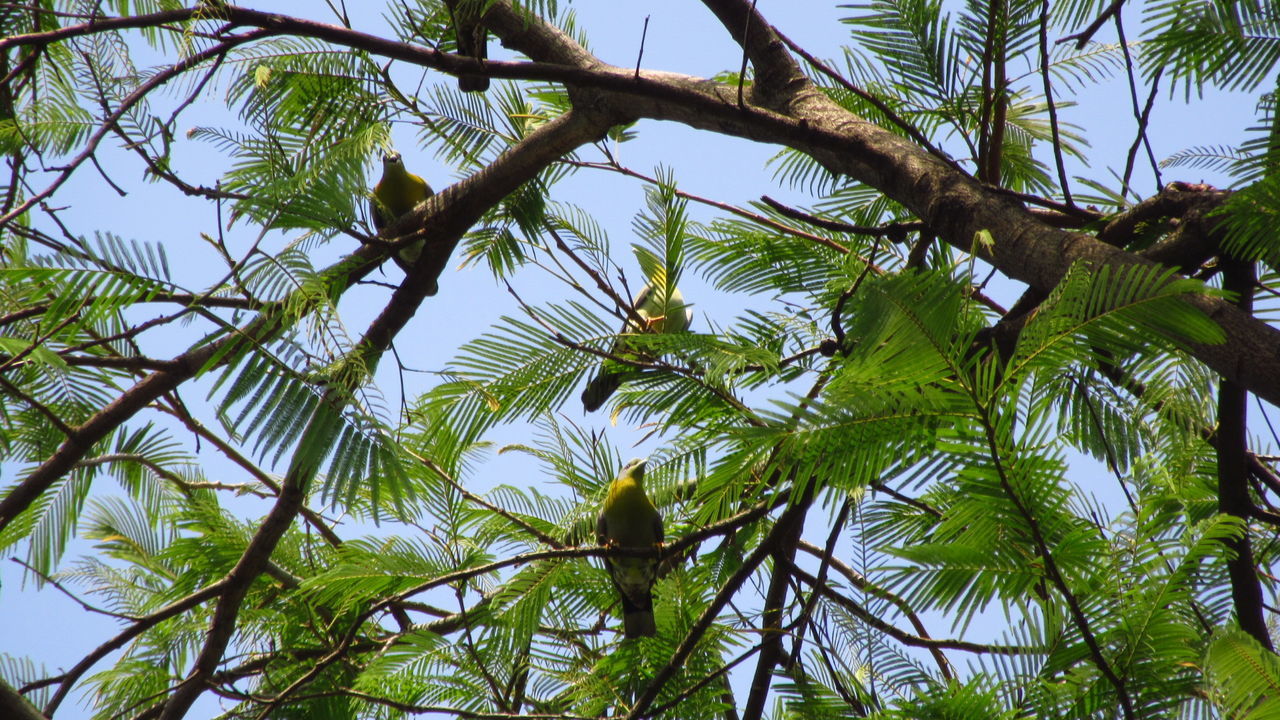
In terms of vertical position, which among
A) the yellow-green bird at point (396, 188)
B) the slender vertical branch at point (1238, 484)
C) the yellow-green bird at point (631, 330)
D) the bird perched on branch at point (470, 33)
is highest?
the yellow-green bird at point (396, 188)

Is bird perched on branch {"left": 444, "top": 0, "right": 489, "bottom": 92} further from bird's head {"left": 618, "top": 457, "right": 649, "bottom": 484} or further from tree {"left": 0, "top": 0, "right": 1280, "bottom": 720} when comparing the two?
bird's head {"left": 618, "top": 457, "right": 649, "bottom": 484}

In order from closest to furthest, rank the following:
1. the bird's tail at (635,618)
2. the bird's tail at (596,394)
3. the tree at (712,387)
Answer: the tree at (712,387) → the bird's tail at (635,618) → the bird's tail at (596,394)

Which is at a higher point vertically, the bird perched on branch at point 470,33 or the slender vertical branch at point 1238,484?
the bird perched on branch at point 470,33

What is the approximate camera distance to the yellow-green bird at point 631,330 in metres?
1.81

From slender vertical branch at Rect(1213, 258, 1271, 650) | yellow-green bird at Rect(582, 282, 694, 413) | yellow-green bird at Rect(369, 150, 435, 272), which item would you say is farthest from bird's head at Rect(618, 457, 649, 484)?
slender vertical branch at Rect(1213, 258, 1271, 650)

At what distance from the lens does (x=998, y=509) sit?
3.18 feet

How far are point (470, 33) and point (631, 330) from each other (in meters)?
0.89

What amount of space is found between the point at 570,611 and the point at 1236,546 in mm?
1524

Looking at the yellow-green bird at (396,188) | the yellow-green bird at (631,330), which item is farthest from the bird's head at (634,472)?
the yellow-green bird at (396,188)

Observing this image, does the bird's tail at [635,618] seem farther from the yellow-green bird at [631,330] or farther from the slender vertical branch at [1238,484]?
the slender vertical branch at [1238,484]

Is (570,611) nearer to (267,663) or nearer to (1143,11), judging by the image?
(267,663)

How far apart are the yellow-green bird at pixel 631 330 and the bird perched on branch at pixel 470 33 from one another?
0.60 meters

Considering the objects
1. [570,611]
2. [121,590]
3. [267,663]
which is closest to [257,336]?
[570,611]

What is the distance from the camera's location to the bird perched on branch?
67.4 inches
